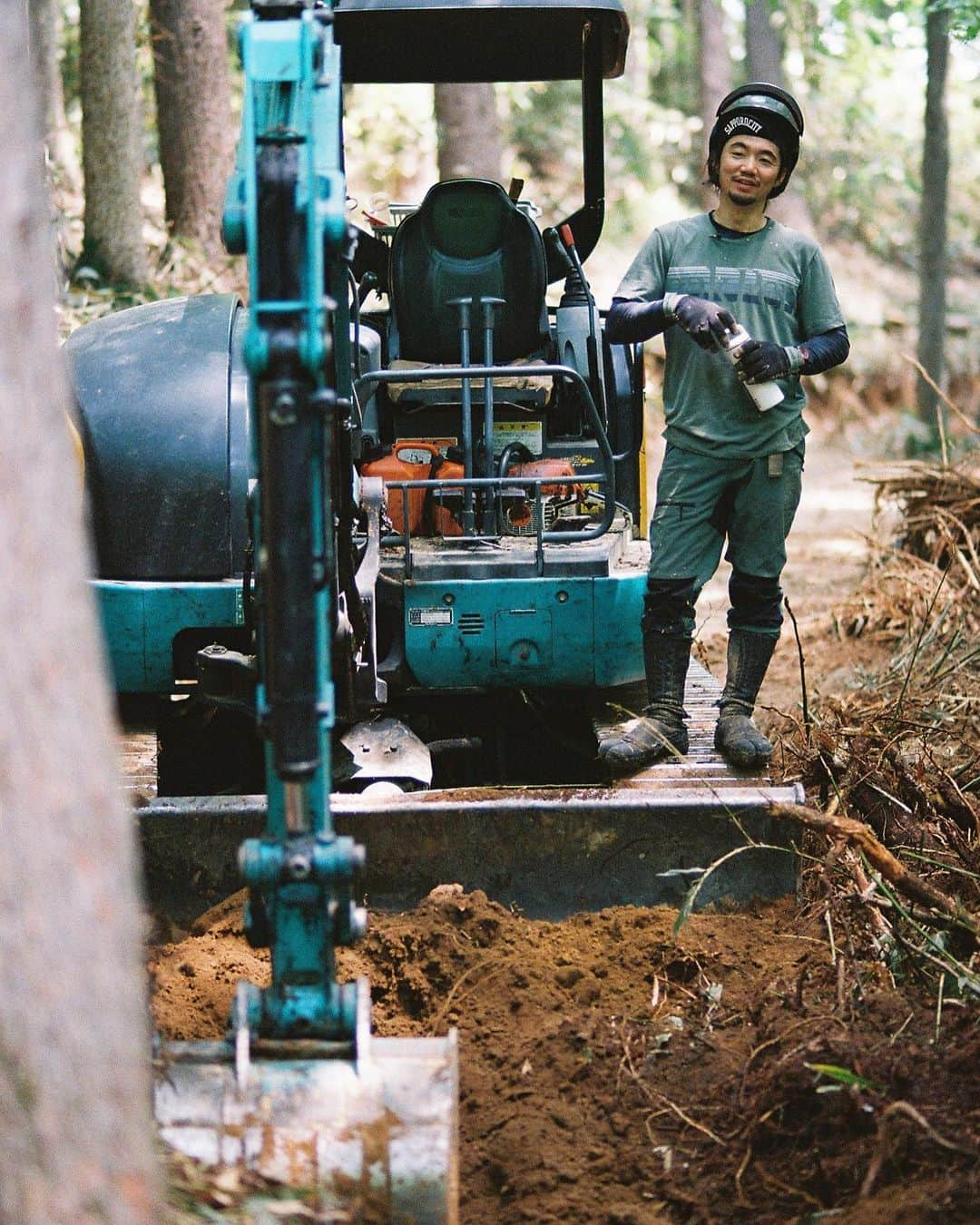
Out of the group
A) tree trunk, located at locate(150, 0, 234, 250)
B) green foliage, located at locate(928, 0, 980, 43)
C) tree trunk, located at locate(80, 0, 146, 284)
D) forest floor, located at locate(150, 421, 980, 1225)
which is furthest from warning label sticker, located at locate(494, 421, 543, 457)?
tree trunk, located at locate(150, 0, 234, 250)

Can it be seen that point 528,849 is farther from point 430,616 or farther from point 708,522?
point 708,522

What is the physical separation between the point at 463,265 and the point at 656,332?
3.66 ft

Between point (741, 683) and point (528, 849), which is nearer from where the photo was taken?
point (528, 849)

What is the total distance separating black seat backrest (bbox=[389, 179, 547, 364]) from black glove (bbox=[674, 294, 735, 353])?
123 cm

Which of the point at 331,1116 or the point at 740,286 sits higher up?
the point at 740,286

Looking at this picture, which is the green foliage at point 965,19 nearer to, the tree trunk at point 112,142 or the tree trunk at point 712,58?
the tree trunk at point 112,142

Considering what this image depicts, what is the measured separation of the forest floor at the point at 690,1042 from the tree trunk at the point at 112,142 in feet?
24.3

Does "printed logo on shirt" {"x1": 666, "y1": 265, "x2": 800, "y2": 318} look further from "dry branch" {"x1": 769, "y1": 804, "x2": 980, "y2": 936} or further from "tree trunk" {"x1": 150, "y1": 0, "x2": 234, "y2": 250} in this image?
"tree trunk" {"x1": 150, "y1": 0, "x2": 234, "y2": 250}

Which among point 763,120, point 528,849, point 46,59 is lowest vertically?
point 528,849

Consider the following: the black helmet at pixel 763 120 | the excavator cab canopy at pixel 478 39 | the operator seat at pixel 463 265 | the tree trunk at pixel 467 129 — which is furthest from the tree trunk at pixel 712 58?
the black helmet at pixel 763 120

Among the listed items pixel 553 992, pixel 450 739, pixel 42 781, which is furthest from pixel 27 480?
pixel 450 739

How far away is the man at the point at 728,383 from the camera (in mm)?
4746

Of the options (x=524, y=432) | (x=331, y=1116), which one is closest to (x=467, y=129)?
(x=524, y=432)

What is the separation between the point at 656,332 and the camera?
4840 millimetres
